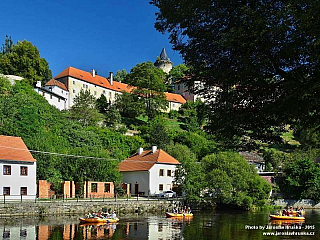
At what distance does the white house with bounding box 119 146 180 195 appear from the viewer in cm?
5439

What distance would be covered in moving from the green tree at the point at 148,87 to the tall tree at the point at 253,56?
248ft

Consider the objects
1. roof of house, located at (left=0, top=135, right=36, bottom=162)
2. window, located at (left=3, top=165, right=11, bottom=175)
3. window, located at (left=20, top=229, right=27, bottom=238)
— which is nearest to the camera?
window, located at (left=20, top=229, right=27, bottom=238)

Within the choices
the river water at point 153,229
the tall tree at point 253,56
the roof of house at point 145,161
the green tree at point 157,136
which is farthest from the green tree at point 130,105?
the tall tree at point 253,56

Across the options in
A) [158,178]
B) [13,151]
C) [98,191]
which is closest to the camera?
[13,151]

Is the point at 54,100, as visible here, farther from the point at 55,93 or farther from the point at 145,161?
the point at 145,161

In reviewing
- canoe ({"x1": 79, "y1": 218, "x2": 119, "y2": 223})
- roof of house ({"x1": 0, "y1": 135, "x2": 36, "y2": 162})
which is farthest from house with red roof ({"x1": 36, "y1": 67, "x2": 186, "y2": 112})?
canoe ({"x1": 79, "y1": 218, "x2": 119, "y2": 223})

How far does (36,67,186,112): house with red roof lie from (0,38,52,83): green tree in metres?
3.98

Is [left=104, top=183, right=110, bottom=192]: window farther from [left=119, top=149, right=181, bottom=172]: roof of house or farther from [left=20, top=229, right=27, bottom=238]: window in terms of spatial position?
[left=20, top=229, right=27, bottom=238]: window

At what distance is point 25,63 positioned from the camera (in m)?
81.0

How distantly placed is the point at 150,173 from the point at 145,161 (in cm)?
322

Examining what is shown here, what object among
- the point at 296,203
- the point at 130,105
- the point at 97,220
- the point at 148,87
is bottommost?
the point at 296,203

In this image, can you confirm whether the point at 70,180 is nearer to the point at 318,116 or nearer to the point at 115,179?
the point at 115,179

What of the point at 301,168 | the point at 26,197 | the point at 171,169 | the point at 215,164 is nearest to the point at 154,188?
the point at 171,169

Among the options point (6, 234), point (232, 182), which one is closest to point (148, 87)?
point (232, 182)
